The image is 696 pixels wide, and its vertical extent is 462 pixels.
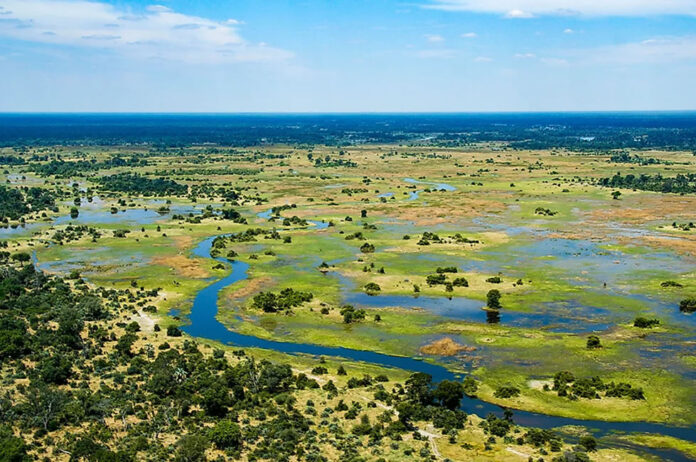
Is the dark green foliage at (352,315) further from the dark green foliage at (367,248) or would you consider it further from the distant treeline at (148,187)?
the distant treeline at (148,187)

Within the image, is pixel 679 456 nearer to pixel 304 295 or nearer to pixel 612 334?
pixel 612 334

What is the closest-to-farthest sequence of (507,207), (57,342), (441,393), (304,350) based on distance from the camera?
(441,393) < (57,342) < (304,350) < (507,207)

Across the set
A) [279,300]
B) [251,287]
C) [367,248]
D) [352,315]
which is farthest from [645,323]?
[251,287]

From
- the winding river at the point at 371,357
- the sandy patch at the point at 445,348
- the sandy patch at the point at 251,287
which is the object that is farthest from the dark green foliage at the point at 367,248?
the sandy patch at the point at 445,348

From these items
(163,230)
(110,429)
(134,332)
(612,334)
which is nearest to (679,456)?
(612,334)

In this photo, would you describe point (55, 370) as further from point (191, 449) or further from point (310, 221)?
point (310, 221)

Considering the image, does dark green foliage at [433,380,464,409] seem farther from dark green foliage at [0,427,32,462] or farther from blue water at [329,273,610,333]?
dark green foliage at [0,427,32,462]
